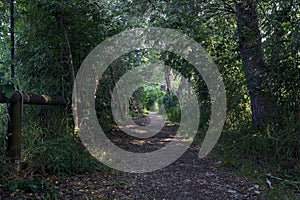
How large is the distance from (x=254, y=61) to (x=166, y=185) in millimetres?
2591

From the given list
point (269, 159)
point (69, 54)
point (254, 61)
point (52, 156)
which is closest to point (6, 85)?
point (52, 156)

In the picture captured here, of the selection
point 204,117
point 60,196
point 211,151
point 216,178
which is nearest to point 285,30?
point 216,178

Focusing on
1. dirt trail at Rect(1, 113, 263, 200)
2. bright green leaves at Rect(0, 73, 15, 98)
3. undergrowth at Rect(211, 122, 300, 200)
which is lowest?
dirt trail at Rect(1, 113, 263, 200)

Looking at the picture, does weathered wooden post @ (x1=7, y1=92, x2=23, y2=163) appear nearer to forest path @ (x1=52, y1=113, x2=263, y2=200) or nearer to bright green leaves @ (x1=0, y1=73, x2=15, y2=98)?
bright green leaves @ (x1=0, y1=73, x2=15, y2=98)

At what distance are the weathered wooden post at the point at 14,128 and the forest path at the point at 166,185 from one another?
1.86 feet

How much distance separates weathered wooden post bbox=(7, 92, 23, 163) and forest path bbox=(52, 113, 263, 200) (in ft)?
1.86

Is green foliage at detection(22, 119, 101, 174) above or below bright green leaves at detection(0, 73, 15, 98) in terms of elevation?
below

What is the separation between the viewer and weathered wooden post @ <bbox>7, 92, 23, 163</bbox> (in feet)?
9.22

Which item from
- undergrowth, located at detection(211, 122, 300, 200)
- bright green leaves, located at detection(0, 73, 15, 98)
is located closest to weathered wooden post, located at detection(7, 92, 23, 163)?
bright green leaves, located at detection(0, 73, 15, 98)

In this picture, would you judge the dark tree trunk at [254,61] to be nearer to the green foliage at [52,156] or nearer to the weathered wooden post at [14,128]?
the green foliage at [52,156]

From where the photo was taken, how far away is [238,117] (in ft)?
19.5

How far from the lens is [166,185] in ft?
9.76

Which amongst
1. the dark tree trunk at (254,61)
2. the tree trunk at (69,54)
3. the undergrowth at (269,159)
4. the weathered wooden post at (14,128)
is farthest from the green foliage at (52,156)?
the dark tree trunk at (254,61)

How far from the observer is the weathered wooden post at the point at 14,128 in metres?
2.81
